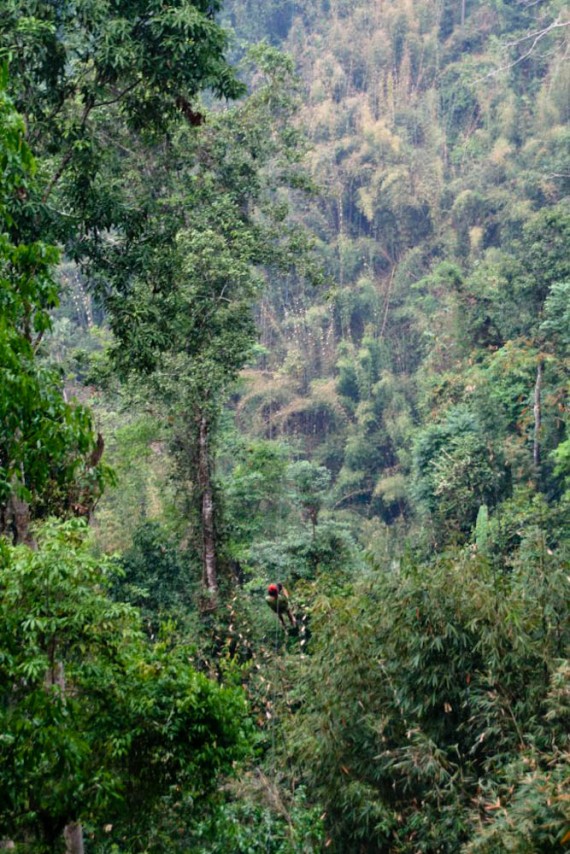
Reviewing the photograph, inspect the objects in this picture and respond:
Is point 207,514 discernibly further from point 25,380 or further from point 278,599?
point 25,380

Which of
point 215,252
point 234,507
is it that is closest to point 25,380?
point 215,252

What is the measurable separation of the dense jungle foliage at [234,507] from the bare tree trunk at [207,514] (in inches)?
2.0

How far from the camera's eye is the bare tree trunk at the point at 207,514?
34.1 ft

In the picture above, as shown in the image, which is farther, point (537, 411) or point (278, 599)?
point (537, 411)

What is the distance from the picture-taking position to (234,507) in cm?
1268

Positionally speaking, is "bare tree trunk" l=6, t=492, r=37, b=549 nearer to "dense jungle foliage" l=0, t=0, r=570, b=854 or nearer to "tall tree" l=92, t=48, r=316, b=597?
"dense jungle foliage" l=0, t=0, r=570, b=854

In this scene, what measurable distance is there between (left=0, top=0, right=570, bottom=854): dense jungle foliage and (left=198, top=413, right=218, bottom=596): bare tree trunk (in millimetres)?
51

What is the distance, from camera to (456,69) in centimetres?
2967

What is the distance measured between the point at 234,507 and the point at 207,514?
2074mm

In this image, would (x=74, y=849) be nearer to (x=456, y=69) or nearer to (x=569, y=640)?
(x=569, y=640)

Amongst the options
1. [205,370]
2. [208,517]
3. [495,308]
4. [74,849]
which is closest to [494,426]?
Result: [495,308]

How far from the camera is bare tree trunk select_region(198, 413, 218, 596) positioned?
10391 mm

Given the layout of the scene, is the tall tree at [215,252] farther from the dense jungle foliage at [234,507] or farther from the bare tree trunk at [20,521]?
the bare tree trunk at [20,521]

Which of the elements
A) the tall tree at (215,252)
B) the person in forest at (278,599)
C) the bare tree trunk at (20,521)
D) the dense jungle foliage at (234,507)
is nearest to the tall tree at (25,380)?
the dense jungle foliage at (234,507)
